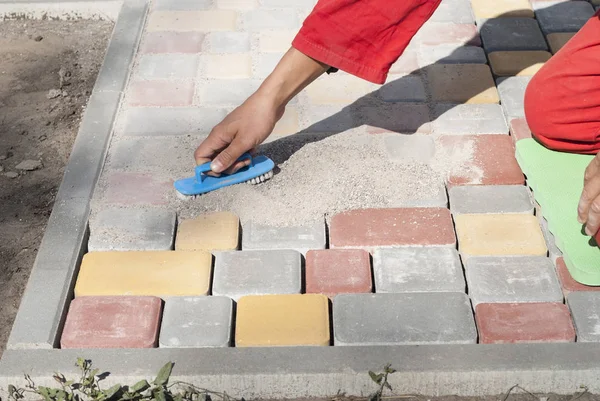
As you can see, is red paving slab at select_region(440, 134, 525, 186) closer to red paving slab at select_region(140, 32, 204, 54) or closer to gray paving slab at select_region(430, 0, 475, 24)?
gray paving slab at select_region(430, 0, 475, 24)

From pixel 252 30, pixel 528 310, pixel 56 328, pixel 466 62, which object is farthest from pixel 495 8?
pixel 56 328

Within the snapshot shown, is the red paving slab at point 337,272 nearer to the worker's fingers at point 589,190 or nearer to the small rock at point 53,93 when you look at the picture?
the worker's fingers at point 589,190

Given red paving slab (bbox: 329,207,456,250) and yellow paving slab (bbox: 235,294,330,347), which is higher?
yellow paving slab (bbox: 235,294,330,347)

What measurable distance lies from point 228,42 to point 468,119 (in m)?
1.05

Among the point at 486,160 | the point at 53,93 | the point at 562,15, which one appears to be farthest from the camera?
the point at 562,15

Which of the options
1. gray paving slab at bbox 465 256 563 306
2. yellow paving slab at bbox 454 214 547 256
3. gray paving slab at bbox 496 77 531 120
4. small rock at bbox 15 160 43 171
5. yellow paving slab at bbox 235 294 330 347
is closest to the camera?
yellow paving slab at bbox 235 294 330 347

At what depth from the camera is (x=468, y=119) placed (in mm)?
2957

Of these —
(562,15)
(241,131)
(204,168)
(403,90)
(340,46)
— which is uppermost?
(340,46)

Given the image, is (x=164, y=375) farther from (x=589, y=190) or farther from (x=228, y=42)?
(x=228, y=42)

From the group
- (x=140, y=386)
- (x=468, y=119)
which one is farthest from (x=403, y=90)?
(x=140, y=386)

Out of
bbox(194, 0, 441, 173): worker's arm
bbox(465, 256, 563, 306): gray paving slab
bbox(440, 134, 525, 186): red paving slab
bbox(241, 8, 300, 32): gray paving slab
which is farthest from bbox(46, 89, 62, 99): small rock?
bbox(465, 256, 563, 306): gray paving slab

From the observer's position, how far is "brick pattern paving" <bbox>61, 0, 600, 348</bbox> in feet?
7.29

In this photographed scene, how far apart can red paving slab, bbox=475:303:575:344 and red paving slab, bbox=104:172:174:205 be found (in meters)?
1.06

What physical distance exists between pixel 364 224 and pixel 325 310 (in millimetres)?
381
